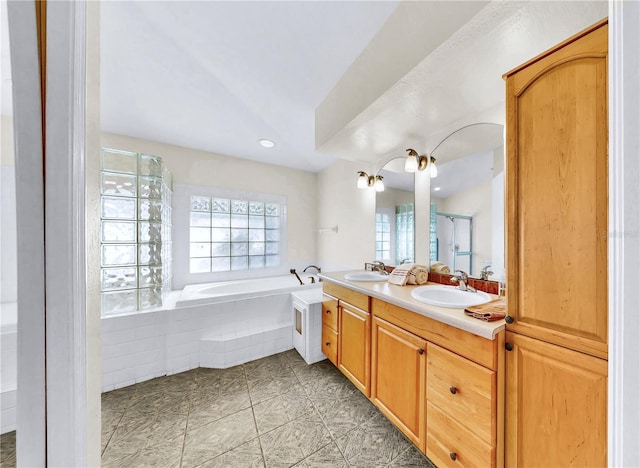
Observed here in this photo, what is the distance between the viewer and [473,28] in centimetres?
92

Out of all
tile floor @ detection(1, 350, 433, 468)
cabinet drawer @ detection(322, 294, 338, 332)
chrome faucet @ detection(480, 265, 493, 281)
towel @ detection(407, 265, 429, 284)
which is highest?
chrome faucet @ detection(480, 265, 493, 281)

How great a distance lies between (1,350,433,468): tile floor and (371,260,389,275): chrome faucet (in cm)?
102

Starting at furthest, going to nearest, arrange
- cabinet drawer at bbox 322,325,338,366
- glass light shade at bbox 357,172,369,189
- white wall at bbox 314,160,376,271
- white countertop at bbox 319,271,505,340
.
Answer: white wall at bbox 314,160,376,271, glass light shade at bbox 357,172,369,189, cabinet drawer at bbox 322,325,338,366, white countertop at bbox 319,271,505,340

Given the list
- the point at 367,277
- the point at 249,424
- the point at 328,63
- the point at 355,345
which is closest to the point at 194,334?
the point at 249,424

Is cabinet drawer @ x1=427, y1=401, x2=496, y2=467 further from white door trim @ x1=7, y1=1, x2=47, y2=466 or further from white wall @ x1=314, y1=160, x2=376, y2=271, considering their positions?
white wall @ x1=314, y1=160, x2=376, y2=271

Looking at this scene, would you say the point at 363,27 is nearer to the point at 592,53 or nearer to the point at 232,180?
the point at 592,53

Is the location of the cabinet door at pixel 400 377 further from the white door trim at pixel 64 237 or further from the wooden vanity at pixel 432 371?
the white door trim at pixel 64 237

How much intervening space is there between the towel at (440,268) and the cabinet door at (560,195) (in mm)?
834

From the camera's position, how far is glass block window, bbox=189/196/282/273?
2985 millimetres

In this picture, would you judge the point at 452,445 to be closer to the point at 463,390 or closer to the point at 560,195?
the point at 463,390

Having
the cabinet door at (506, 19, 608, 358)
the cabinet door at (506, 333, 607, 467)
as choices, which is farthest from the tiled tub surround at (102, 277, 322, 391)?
the cabinet door at (506, 19, 608, 358)
